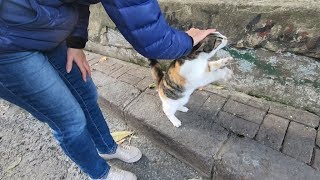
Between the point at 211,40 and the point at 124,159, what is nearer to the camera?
the point at 211,40

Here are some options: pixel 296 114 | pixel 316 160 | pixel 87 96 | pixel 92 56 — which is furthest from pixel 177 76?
pixel 92 56

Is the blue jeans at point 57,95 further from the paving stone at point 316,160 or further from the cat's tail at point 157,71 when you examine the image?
the paving stone at point 316,160

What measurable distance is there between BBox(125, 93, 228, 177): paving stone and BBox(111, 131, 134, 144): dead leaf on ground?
0.31 feet

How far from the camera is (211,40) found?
188 centimetres

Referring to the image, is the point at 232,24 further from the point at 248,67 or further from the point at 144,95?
the point at 144,95

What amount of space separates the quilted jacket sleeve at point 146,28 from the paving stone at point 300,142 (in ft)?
3.34

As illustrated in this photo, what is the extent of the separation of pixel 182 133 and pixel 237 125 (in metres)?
0.39

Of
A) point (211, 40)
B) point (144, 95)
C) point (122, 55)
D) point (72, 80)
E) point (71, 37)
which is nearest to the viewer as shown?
point (71, 37)

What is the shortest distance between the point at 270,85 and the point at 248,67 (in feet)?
0.70

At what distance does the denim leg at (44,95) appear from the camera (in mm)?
1271

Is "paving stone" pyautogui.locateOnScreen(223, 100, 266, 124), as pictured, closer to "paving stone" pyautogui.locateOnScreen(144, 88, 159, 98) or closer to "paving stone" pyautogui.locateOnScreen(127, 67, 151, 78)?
"paving stone" pyautogui.locateOnScreen(144, 88, 159, 98)

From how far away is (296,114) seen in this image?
7.04ft

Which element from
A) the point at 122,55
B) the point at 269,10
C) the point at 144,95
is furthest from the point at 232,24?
the point at 122,55

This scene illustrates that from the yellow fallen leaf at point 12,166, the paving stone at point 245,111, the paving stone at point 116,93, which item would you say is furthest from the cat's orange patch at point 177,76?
the yellow fallen leaf at point 12,166
